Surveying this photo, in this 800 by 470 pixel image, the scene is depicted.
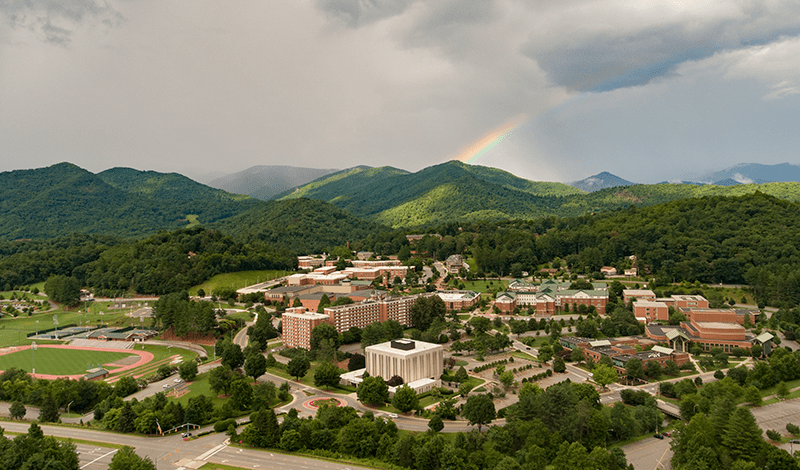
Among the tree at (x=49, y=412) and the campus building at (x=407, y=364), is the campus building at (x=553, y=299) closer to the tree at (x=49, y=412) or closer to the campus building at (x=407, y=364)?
the campus building at (x=407, y=364)

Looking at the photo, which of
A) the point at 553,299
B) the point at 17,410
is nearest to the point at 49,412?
the point at 17,410

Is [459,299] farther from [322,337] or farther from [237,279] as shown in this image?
[237,279]

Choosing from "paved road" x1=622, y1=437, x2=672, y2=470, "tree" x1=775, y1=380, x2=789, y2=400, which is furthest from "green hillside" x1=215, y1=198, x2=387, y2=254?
"tree" x1=775, y1=380, x2=789, y2=400

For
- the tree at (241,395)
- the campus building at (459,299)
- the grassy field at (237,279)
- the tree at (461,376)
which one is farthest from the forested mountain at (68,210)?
the tree at (461,376)

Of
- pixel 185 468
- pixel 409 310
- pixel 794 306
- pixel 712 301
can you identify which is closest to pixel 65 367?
pixel 185 468

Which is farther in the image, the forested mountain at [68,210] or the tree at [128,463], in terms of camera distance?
the forested mountain at [68,210]

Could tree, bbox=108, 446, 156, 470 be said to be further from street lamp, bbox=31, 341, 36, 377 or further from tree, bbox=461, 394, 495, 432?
street lamp, bbox=31, 341, 36, 377

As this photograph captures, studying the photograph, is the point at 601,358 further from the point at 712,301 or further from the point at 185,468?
the point at 185,468
